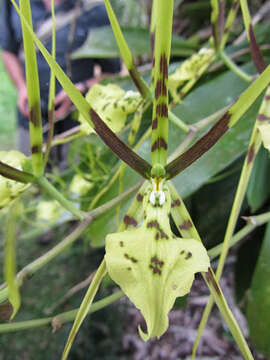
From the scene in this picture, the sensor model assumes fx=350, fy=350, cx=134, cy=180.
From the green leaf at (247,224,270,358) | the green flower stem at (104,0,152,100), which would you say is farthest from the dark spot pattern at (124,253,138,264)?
the green leaf at (247,224,270,358)

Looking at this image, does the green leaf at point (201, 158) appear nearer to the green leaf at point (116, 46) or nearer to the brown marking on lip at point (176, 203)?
the brown marking on lip at point (176, 203)

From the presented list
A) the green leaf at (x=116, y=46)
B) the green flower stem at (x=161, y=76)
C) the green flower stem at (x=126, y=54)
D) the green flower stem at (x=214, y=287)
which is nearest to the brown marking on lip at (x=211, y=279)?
the green flower stem at (x=214, y=287)

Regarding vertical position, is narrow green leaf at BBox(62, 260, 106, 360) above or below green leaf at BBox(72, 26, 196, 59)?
below

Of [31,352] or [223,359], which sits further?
[223,359]

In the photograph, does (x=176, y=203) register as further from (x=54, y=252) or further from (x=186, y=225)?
(x=54, y=252)

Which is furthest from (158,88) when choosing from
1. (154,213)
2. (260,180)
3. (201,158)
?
(260,180)

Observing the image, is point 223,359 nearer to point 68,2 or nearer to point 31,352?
point 31,352

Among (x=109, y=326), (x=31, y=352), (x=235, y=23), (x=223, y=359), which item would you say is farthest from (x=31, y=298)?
(x=235, y=23)

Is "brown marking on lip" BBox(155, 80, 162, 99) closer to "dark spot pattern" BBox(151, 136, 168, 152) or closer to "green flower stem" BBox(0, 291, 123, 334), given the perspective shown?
"dark spot pattern" BBox(151, 136, 168, 152)
